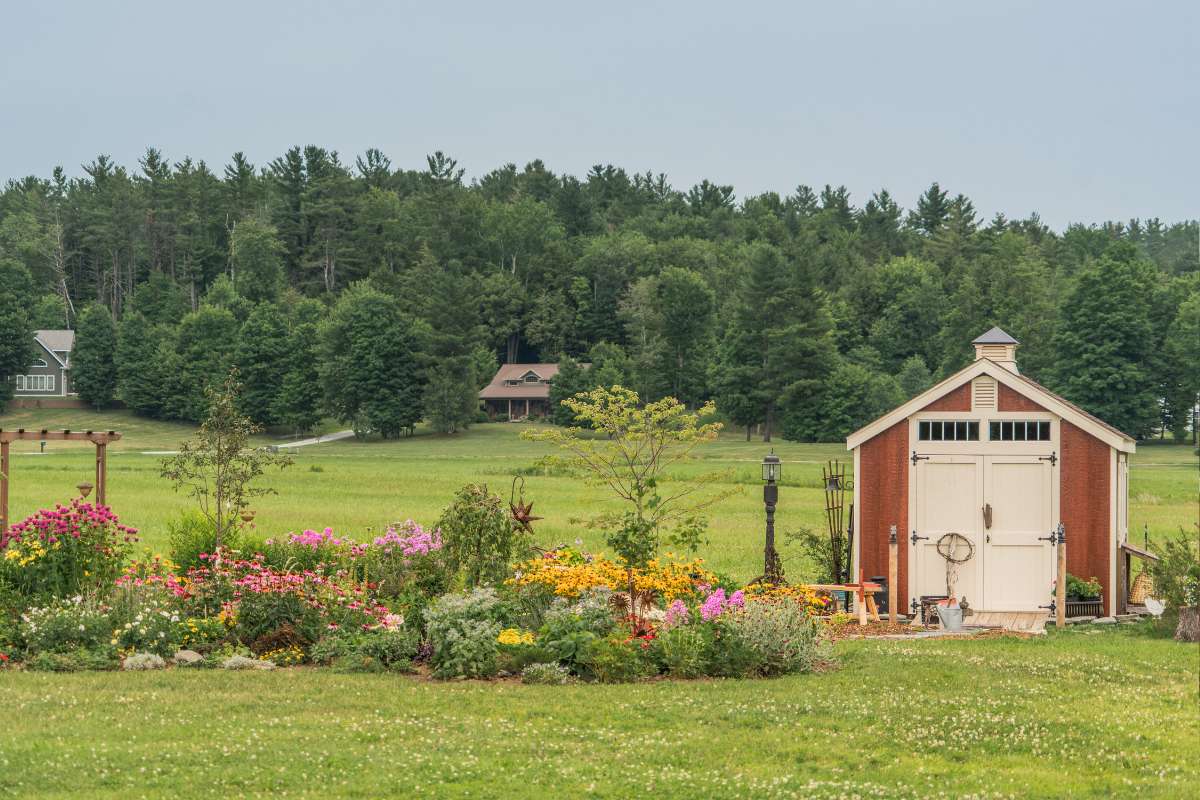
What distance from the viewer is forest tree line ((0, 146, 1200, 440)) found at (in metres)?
92.1

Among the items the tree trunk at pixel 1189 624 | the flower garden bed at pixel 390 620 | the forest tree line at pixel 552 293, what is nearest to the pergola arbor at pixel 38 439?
the flower garden bed at pixel 390 620

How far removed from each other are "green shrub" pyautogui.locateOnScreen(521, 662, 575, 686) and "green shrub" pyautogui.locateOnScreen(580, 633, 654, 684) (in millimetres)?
252

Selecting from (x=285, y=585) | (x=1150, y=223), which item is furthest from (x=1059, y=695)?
(x=1150, y=223)

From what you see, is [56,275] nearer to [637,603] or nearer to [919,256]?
[919,256]

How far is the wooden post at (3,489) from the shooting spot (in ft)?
58.7

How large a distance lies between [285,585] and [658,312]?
95.6 meters

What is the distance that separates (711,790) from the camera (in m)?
9.49

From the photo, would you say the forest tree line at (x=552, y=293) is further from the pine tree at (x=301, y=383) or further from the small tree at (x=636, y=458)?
the small tree at (x=636, y=458)

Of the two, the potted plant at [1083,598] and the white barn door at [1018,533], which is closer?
the potted plant at [1083,598]

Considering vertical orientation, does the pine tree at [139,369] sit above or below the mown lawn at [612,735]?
above

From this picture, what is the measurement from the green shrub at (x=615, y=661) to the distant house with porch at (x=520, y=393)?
90479 millimetres

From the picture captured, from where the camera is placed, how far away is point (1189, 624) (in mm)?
17578

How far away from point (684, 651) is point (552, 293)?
4377 inches

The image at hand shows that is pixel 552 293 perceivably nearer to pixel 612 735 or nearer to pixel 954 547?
pixel 954 547
